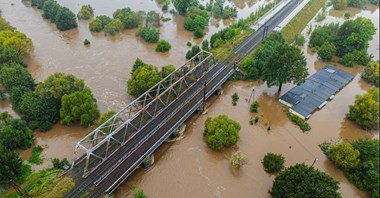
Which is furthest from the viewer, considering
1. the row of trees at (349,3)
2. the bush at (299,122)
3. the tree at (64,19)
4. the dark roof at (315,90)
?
the row of trees at (349,3)

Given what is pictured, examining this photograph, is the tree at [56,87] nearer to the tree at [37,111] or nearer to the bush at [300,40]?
the tree at [37,111]

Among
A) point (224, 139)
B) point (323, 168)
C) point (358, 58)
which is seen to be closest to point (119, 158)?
point (224, 139)

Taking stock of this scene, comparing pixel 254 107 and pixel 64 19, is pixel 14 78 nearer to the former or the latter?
pixel 64 19

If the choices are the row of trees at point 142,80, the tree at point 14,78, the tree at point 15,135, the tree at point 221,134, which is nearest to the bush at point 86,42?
the tree at point 14,78

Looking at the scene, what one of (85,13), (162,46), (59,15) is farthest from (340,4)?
(59,15)

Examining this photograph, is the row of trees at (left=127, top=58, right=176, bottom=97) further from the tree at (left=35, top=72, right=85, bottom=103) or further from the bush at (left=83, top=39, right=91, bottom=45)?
the bush at (left=83, top=39, right=91, bottom=45)

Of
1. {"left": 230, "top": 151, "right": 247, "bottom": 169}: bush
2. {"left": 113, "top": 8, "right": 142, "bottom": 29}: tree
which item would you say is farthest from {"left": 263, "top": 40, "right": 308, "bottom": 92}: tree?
{"left": 113, "top": 8, "right": 142, "bottom": 29}: tree

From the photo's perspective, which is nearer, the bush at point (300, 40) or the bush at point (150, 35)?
the bush at point (300, 40)
